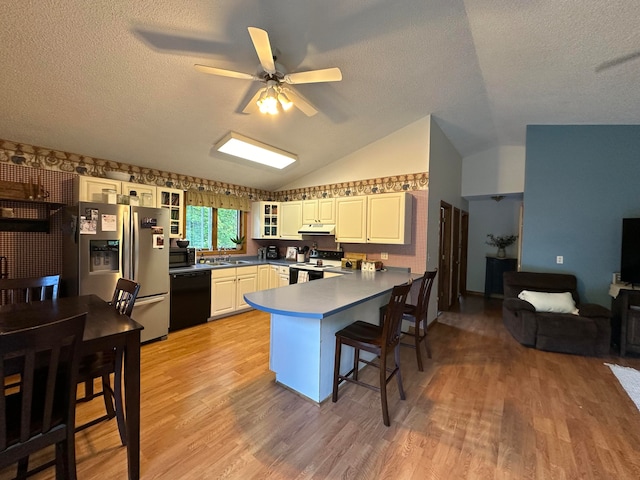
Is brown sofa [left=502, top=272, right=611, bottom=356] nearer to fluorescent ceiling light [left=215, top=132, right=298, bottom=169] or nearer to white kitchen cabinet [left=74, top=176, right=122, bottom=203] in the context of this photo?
fluorescent ceiling light [left=215, top=132, right=298, bottom=169]

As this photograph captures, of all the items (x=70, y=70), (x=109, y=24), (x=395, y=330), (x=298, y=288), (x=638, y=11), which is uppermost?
(x=638, y=11)

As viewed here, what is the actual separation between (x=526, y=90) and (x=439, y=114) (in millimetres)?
940

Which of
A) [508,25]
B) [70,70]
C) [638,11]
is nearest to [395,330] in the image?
[508,25]

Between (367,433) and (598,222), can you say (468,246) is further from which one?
(367,433)

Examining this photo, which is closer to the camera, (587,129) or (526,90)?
(526,90)

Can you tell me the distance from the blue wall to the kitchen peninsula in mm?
3062

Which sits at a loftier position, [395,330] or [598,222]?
[598,222]

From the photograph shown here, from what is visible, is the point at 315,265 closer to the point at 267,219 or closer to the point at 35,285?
the point at 267,219

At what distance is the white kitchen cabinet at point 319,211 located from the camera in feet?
14.4

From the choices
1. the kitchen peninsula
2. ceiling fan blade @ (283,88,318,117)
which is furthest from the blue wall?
ceiling fan blade @ (283,88,318,117)

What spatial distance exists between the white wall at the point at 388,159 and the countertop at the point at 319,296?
176 cm

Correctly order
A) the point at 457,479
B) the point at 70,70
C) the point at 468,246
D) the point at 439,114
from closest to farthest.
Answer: the point at 457,479, the point at 70,70, the point at 439,114, the point at 468,246

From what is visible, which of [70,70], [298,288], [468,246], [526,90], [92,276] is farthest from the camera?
[468,246]

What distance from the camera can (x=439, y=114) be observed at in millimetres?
3691
